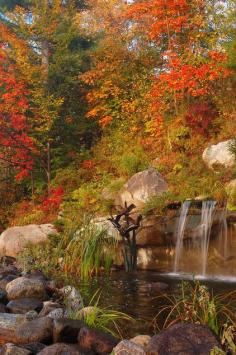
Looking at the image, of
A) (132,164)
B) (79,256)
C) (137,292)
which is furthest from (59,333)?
(132,164)

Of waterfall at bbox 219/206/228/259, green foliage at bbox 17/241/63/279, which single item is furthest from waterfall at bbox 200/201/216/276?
green foliage at bbox 17/241/63/279

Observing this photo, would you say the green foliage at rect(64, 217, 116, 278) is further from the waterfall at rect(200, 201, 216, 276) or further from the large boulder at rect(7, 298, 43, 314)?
the large boulder at rect(7, 298, 43, 314)

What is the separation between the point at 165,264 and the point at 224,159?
3.46m

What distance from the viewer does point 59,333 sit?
5.16m

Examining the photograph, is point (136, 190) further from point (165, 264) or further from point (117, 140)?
point (117, 140)

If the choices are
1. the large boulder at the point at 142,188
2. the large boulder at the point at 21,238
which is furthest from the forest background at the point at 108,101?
the large boulder at the point at 21,238

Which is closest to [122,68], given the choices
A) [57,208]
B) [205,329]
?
[57,208]

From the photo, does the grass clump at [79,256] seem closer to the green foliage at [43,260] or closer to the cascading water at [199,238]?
the green foliage at [43,260]

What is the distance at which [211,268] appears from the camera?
32.6 feet

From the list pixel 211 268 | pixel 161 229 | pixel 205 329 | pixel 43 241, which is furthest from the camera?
pixel 43 241

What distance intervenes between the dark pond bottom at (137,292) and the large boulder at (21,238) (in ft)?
9.31

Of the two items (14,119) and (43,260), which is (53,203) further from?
(43,260)

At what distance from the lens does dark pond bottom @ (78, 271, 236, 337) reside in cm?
612

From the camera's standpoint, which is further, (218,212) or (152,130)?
(152,130)
